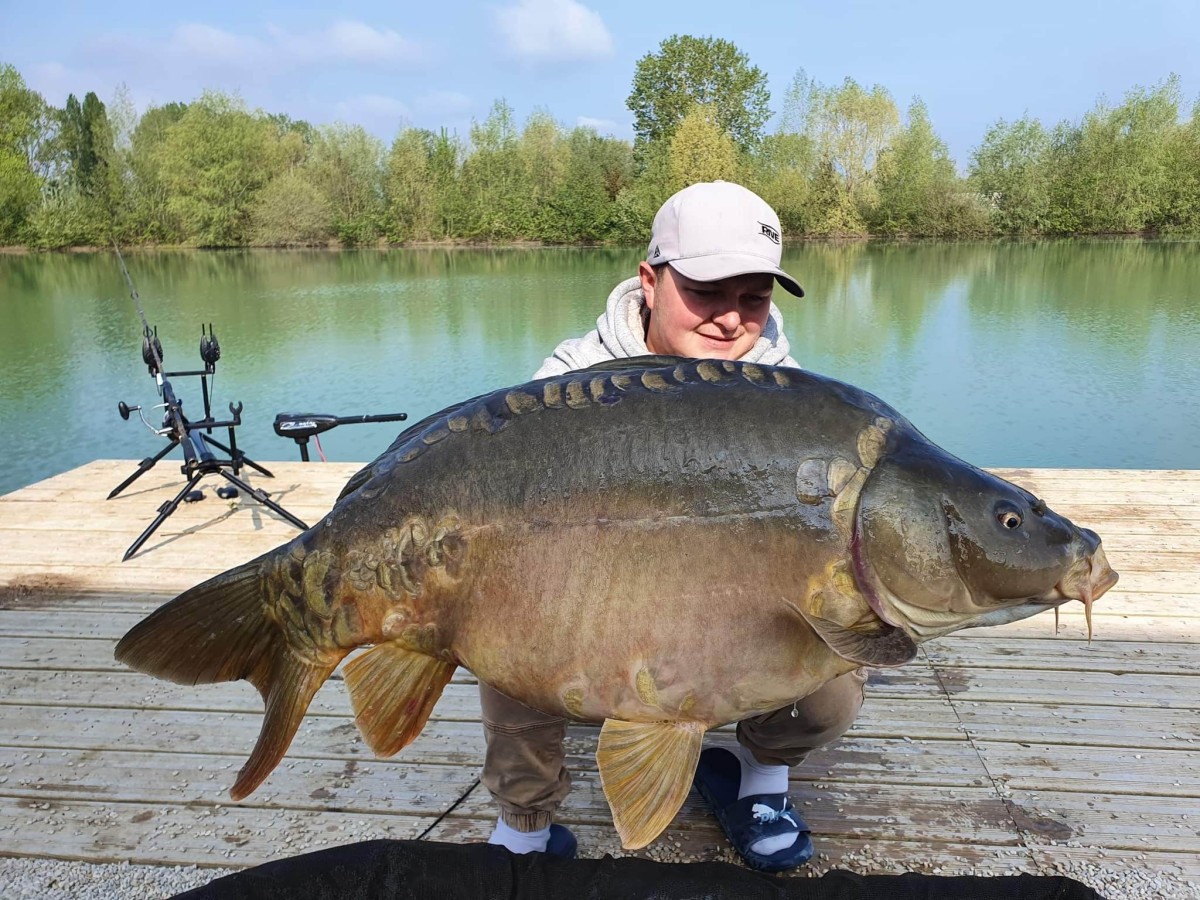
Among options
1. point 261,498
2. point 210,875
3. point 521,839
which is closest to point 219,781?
point 210,875

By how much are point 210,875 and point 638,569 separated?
119cm

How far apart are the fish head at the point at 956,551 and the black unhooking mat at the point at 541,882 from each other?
61 cm

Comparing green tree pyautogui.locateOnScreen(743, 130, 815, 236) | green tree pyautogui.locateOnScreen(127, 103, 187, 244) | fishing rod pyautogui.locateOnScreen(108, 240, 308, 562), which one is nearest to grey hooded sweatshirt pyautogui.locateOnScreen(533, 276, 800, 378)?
fishing rod pyautogui.locateOnScreen(108, 240, 308, 562)

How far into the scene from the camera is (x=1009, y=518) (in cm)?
113

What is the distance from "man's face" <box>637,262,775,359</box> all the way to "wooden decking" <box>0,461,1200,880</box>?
998 millimetres

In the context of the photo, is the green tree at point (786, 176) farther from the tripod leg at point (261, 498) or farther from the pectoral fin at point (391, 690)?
the pectoral fin at point (391, 690)

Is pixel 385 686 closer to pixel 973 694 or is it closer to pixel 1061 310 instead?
pixel 973 694

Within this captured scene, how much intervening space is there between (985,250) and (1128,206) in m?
10.6

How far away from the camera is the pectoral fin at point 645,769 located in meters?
1.23

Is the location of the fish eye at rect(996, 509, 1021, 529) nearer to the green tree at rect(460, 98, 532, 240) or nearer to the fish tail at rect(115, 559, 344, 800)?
the fish tail at rect(115, 559, 344, 800)

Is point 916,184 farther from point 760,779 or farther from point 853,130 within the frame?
point 760,779

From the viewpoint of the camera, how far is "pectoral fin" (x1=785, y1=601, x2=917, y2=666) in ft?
3.76

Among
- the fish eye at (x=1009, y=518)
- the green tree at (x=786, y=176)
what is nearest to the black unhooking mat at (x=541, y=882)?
the fish eye at (x=1009, y=518)

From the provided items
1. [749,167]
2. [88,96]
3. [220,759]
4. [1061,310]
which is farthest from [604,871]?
[88,96]
